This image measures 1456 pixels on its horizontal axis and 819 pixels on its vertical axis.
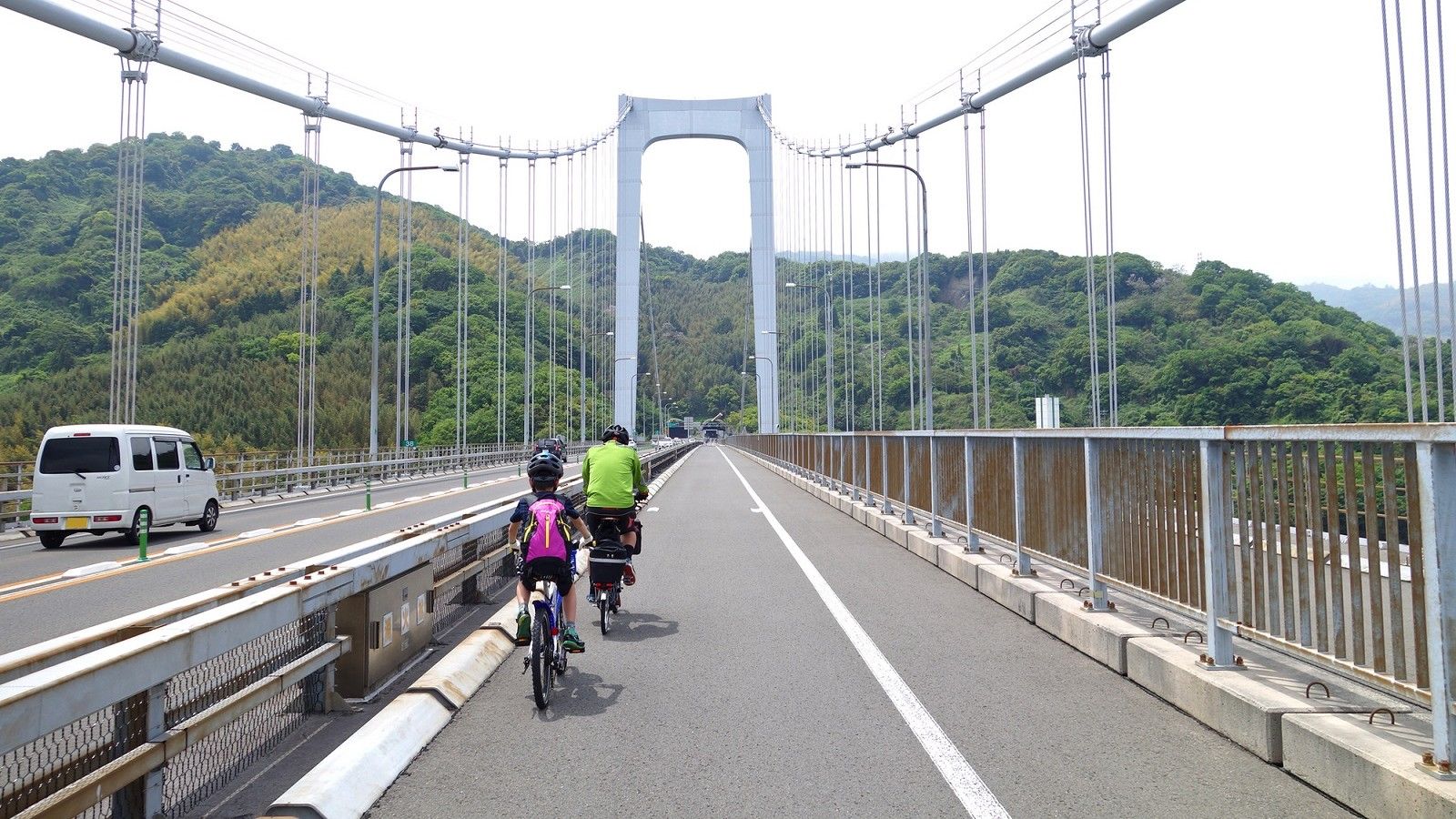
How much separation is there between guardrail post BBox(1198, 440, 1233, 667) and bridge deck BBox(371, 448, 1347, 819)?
0.43 metres

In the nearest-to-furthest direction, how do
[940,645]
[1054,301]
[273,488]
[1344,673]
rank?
[1344,673], [940,645], [273,488], [1054,301]

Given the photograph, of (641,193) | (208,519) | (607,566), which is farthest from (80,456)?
(641,193)

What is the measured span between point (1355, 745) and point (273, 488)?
29705 millimetres

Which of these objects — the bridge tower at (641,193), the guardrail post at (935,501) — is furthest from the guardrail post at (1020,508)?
the bridge tower at (641,193)

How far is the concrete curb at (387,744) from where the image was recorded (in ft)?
13.2

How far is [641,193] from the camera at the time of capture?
89000 millimetres

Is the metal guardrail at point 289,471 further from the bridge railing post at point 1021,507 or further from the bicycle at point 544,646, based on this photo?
the bridge railing post at point 1021,507

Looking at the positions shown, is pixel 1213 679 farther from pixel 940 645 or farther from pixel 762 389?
pixel 762 389

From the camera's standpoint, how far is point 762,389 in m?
93.8

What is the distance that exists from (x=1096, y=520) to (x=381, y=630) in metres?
4.67

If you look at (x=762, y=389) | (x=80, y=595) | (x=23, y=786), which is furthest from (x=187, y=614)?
(x=762, y=389)

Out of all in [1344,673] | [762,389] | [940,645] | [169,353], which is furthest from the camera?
[762,389]

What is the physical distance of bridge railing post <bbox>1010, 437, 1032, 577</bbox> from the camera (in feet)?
30.8

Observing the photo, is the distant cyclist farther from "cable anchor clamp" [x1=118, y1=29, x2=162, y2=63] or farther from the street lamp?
"cable anchor clamp" [x1=118, y1=29, x2=162, y2=63]
